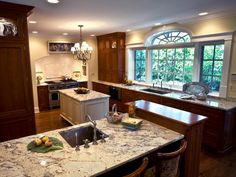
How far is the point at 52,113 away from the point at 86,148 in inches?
175

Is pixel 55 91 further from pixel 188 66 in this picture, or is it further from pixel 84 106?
pixel 188 66

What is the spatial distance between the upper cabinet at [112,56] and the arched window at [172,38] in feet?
3.91

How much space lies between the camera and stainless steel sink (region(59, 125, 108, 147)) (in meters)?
2.06

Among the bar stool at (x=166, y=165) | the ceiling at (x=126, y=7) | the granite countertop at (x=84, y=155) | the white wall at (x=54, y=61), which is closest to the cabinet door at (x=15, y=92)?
the ceiling at (x=126, y=7)

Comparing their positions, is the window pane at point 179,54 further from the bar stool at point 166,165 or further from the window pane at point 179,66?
the bar stool at point 166,165

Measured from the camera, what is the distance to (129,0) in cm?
251

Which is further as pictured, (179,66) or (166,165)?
(179,66)

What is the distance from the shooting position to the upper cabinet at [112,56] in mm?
5848

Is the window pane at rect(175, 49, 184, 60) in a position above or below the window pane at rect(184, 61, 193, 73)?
above

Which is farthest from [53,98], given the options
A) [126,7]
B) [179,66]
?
[126,7]

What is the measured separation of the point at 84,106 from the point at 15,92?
1.44 m

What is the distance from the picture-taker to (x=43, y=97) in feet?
19.8

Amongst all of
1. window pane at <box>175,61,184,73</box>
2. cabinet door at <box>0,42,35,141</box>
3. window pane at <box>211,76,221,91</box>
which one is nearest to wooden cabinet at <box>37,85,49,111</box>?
cabinet door at <box>0,42,35,141</box>

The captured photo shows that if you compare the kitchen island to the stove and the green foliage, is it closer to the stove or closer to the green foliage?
the stove
